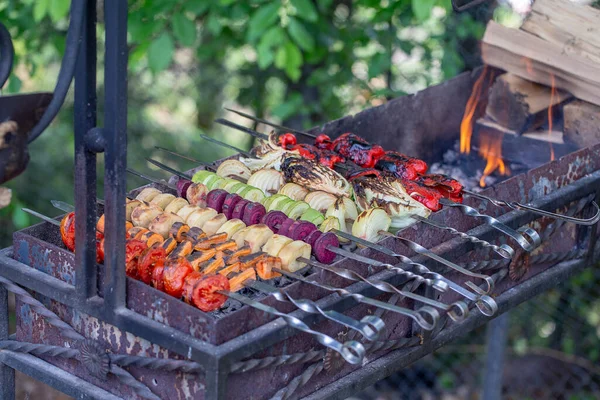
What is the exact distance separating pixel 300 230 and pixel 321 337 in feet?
1.97

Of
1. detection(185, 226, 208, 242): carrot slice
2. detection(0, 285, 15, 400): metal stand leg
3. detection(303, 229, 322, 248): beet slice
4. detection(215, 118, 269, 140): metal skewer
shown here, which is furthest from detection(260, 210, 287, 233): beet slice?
detection(0, 285, 15, 400): metal stand leg

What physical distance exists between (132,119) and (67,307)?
515 centimetres

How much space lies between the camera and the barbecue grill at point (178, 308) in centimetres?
237

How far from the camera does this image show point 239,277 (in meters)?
2.63

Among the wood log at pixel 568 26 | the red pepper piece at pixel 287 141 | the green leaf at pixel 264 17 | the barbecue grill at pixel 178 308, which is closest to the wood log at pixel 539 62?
the wood log at pixel 568 26

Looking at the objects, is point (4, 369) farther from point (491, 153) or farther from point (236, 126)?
point (491, 153)

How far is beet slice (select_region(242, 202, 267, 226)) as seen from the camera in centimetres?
306

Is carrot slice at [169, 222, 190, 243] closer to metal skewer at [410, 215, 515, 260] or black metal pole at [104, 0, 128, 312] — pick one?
black metal pole at [104, 0, 128, 312]

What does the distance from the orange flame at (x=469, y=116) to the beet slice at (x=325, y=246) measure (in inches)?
75.5

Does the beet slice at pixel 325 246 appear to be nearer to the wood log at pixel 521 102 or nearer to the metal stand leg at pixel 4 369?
the metal stand leg at pixel 4 369

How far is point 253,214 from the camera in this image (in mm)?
3057

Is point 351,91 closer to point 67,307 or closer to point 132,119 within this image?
point 132,119

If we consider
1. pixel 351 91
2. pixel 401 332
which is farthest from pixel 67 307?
pixel 351 91

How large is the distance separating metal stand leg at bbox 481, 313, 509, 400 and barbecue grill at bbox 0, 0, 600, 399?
183 centimetres
